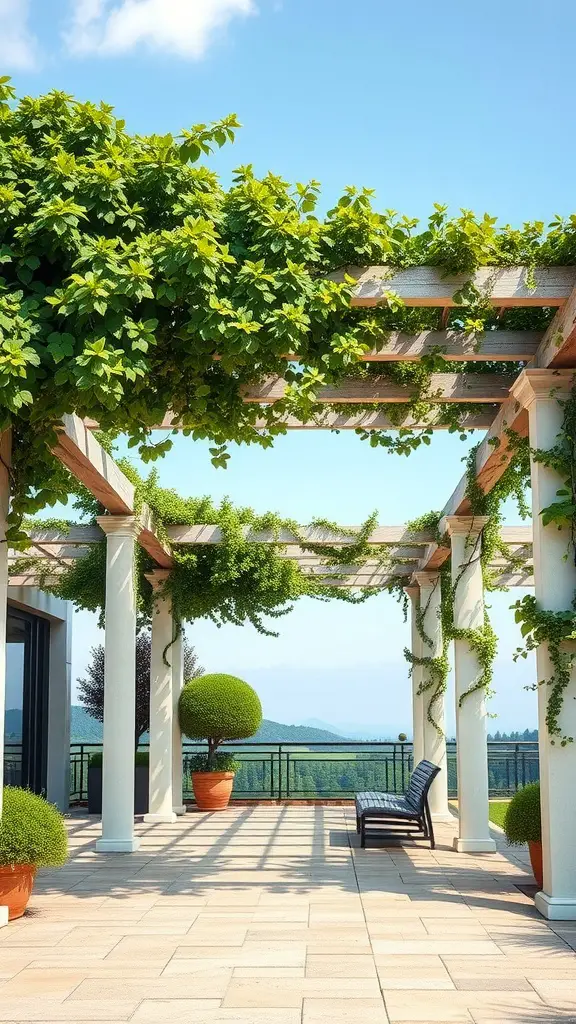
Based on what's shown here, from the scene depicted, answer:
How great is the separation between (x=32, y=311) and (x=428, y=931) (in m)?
3.92

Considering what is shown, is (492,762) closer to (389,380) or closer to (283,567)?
(283,567)

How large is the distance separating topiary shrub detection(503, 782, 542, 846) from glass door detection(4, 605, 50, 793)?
22.1 feet

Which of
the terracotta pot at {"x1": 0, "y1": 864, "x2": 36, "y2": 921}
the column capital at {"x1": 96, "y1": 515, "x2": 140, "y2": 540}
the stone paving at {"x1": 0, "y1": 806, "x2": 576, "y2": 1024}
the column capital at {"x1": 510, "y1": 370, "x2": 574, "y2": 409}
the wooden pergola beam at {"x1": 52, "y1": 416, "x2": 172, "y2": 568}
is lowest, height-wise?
the stone paving at {"x1": 0, "y1": 806, "x2": 576, "y2": 1024}

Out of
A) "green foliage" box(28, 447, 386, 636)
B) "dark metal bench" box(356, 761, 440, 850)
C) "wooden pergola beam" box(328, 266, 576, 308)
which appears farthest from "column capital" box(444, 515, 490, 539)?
"wooden pergola beam" box(328, 266, 576, 308)

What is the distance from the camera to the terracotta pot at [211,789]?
13.4 metres

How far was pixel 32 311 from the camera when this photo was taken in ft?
17.3

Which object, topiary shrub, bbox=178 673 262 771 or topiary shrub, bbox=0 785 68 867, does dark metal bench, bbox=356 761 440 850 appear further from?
topiary shrub, bbox=0 785 68 867

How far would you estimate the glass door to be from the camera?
1205cm

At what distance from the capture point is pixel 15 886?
591 cm

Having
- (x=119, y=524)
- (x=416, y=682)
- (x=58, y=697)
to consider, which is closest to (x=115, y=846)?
(x=119, y=524)

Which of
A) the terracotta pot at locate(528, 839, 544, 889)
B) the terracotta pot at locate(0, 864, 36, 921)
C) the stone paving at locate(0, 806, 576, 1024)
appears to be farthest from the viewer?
the terracotta pot at locate(528, 839, 544, 889)

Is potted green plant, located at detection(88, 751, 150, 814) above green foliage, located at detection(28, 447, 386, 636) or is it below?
below

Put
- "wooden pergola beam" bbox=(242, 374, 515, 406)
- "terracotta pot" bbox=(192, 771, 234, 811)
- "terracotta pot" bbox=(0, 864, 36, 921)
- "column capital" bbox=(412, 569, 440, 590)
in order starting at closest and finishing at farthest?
"terracotta pot" bbox=(0, 864, 36, 921) < "wooden pergola beam" bbox=(242, 374, 515, 406) < "column capital" bbox=(412, 569, 440, 590) < "terracotta pot" bbox=(192, 771, 234, 811)

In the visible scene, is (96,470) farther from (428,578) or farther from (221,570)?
(428,578)
